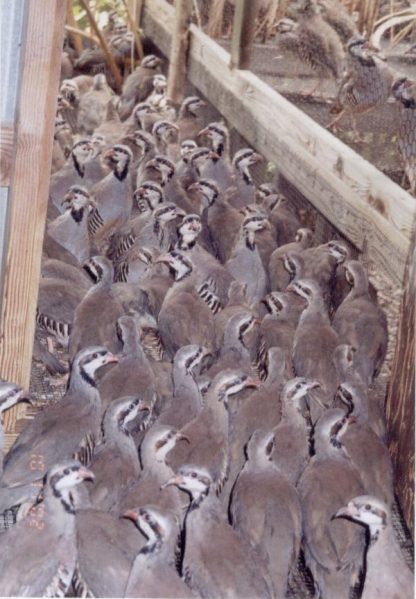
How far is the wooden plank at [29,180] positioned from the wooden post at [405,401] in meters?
1.83

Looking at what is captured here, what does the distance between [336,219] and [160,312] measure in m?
A: 1.94

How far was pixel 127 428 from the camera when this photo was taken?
5.54 meters

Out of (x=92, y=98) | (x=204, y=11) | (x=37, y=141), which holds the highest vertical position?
(x=37, y=141)

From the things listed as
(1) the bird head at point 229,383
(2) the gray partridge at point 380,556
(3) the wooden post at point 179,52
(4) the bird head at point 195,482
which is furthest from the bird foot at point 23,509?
(3) the wooden post at point 179,52

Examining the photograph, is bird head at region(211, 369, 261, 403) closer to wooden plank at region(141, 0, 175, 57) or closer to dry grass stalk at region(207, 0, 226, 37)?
dry grass stalk at region(207, 0, 226, 37)

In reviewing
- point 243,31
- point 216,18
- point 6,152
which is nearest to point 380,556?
point 6,152

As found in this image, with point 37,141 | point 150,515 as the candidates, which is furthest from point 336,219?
point 150,515

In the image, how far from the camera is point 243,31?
34.7 ft

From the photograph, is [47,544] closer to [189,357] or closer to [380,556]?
[380,556]

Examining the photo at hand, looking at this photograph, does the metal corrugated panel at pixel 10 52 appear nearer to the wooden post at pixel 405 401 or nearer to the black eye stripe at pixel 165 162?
the wooden post at pixel 405 401

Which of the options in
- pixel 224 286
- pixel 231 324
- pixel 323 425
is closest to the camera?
pixel 323 425

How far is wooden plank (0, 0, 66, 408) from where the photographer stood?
16.0 ft

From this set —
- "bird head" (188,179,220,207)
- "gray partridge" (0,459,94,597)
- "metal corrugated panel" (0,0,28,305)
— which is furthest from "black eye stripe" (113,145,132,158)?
"gray partridge" (0,459,94,597)

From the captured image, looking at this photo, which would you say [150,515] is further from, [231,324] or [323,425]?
[231,324]
